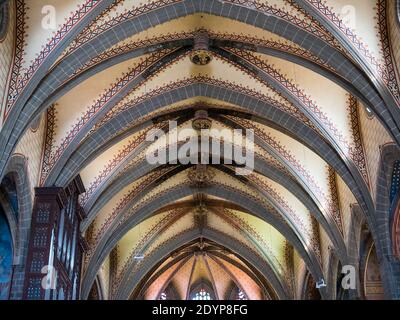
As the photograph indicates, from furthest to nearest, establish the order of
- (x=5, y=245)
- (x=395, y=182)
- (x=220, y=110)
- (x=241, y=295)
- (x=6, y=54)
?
(x=241, y=295) → (x=220, y=110) → (x=5, y=245) → (x=395, y=182) → (x=6, y=54)

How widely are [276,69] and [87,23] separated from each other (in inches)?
210

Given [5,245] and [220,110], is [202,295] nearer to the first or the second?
[220,110]

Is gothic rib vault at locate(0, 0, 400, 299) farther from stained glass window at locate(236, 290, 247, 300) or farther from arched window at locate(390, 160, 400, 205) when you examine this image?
stained glass window at locate(236, 290, 247, 300)

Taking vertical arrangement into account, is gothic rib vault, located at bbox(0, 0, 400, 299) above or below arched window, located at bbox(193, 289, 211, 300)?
above

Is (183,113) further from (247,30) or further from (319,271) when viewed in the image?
(319,271)

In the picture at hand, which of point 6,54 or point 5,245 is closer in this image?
point 6,54

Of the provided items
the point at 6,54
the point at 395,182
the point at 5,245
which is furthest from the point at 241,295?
the point at 6,54

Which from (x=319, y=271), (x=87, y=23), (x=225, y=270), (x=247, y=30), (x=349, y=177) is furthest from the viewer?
(x=225, y=270)

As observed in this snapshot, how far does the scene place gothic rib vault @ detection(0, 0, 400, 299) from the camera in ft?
45.2

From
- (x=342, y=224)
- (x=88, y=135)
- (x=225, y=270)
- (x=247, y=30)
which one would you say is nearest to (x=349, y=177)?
(x=342, y=224)

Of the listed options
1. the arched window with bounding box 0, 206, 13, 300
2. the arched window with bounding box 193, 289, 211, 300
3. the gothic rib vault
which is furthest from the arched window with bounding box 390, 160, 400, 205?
the arched window with bounding box 193, 289, 211, 300

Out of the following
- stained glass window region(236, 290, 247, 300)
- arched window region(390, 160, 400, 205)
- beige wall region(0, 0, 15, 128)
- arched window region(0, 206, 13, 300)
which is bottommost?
arched window region(0, 206, 13, 300)

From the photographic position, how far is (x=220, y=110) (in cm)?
1884

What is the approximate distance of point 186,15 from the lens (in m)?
14.8
